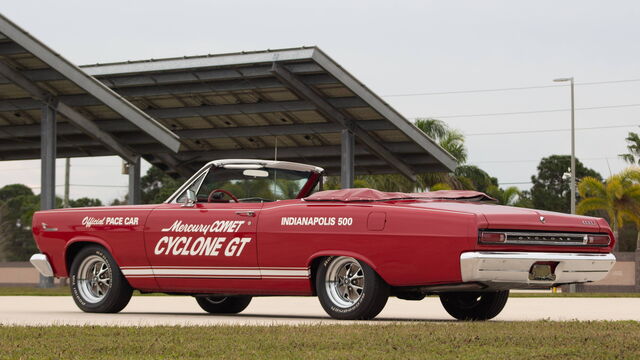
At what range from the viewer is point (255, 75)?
95.5ft

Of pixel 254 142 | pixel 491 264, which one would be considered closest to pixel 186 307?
pixel 491 264

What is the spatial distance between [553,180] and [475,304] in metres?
76.8

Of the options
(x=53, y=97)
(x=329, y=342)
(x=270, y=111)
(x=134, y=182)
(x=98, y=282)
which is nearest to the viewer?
(x=329, y=342)

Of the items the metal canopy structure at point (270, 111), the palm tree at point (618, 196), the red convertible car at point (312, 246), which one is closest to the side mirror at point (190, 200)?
the red convertible car at point (312, 246)

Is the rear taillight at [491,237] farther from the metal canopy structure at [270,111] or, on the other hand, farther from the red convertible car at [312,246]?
the metal canopy structure at [270,111]

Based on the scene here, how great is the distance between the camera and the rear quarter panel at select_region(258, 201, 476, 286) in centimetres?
1100

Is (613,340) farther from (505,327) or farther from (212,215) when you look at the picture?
(212,215)

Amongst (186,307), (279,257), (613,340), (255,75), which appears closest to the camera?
(613,340)

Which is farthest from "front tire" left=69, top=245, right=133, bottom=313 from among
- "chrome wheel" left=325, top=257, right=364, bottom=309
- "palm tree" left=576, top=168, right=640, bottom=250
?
"palm tree" left=576, top=168, right=640, bottom=250

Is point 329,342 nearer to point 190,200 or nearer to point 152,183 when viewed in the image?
point 190,200

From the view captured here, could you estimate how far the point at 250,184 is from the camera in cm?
1320

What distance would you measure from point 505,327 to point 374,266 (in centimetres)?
162

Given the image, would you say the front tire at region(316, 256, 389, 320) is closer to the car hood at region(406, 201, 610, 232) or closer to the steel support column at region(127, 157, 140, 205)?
the car hood at region(406, 201, 610, 232)

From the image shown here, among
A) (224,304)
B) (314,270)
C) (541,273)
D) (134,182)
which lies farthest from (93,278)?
(134,182)
